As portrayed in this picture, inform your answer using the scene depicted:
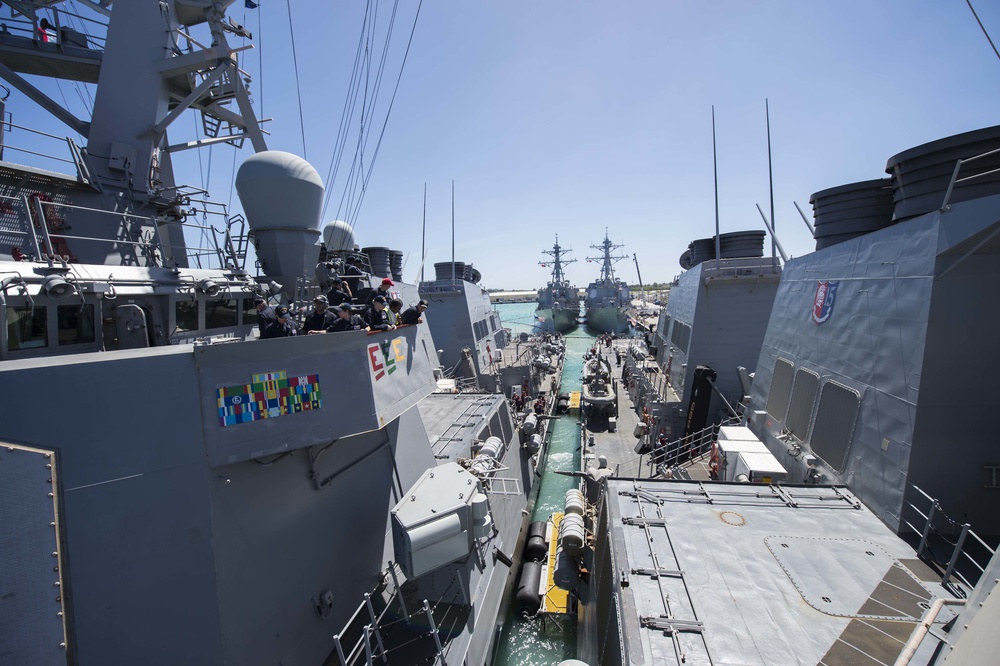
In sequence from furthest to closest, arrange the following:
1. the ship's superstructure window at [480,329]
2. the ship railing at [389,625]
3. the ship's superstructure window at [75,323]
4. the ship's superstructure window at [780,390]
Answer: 1. the ship's superstructure window at [480,329]
2. the ship's superstructure window at [780,390]
3. the ship railing at [389,625]
4. the ship's superstructure window at [75,323]

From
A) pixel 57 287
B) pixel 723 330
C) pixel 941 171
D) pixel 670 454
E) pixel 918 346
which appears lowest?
pixel 670 454

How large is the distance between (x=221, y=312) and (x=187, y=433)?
299cm

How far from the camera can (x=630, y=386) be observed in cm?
2483

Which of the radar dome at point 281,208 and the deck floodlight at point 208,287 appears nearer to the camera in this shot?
the deck floodlight at point 208,287

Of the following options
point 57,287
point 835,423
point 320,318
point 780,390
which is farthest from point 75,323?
point 780,390

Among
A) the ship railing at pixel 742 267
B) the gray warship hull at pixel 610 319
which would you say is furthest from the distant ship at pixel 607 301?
the ship railing at pixel 742 267

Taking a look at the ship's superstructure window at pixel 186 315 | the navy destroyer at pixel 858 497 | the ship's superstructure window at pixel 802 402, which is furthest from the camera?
the ship's superstructure window at pixel 802 402

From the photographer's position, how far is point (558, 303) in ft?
212

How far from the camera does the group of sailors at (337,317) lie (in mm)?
5500

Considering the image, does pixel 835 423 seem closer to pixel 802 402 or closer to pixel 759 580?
pixel 802 402

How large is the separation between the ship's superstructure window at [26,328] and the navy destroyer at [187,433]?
19 mm

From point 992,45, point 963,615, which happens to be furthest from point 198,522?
point 992,45

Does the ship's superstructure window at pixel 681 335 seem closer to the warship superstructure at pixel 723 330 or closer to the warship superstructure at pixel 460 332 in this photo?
the warship superstructure at pixel 723 330

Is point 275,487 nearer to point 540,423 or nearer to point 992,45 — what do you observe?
point 992,45
